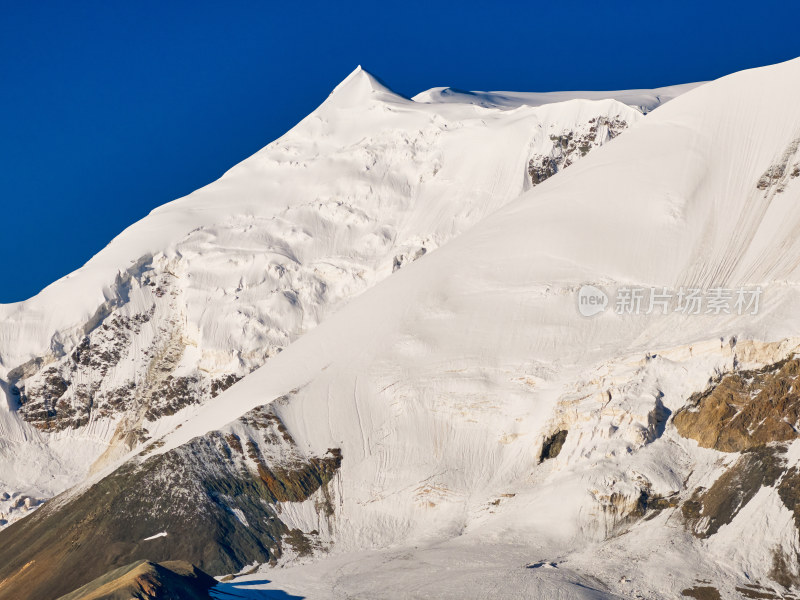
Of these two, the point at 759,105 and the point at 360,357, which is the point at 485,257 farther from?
the point at 759,105

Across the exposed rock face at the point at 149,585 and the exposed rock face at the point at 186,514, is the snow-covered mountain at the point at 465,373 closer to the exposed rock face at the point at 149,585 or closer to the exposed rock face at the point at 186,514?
the exposed rock face at the point at 186,514

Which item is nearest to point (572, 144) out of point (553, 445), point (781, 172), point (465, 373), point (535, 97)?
point (781, 172)

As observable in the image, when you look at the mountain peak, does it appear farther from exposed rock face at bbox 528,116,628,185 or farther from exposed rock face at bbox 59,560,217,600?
exposed rock face at bbox 59,560,217,600

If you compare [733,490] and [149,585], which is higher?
[149,585]

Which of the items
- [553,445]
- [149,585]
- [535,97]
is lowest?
[553,445]

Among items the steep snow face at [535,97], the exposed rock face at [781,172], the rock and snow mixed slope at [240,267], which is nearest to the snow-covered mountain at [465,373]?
the exposed rock face at [781,172]

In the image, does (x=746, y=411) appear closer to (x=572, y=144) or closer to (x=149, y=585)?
(x=149, y=585)

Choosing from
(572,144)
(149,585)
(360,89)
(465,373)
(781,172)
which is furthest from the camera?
(360,89)
